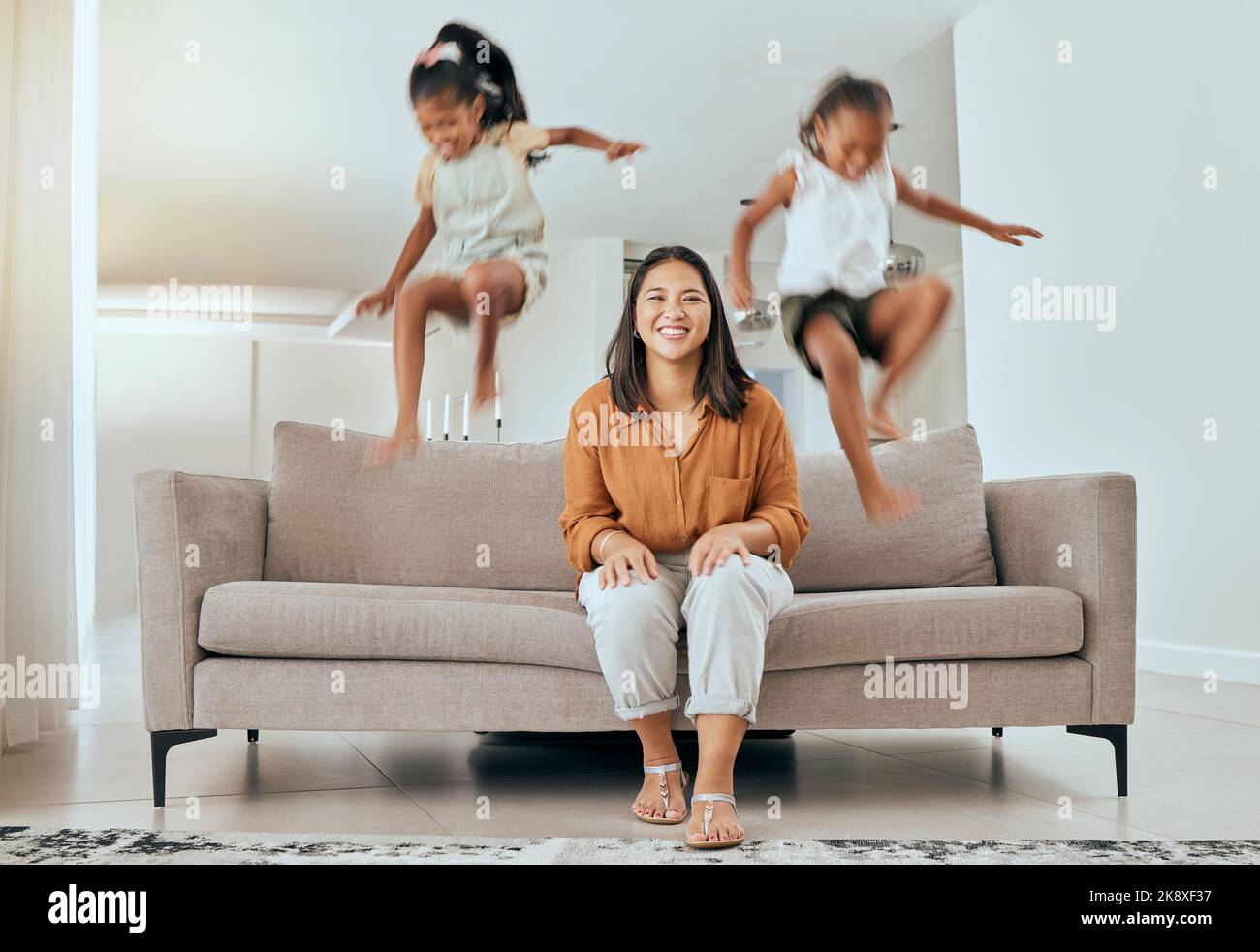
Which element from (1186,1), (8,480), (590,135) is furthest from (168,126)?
(1186,1)

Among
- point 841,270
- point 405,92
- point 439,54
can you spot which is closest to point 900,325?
point 841,270

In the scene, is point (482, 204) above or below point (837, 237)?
above

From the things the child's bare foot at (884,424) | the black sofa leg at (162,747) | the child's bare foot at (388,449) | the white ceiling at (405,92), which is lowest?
the black sofa leg at (162,747)

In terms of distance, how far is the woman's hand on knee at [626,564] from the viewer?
169 cm

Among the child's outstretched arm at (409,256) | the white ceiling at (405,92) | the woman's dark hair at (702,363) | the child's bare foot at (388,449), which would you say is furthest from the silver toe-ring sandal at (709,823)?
Result: the white ceiling at (405,92)

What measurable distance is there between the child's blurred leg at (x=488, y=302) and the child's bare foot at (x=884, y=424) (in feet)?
3.13

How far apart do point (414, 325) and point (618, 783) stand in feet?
4.59

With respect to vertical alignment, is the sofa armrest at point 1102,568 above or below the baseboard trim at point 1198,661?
above

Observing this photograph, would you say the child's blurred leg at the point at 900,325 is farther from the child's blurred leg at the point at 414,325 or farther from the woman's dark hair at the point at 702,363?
the child's blurred leg at the point at 414,325

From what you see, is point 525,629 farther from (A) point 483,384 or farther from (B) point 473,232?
(B) point 473,232

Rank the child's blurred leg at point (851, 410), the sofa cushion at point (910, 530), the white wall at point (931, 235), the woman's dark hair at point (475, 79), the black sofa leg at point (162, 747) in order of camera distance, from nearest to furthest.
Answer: the black sofa leg at point (162, 747) < the sofa cushion at point (910, 530) < the child's blurred leg at point (851, 410) < the white wall at point (931, 235) < the woman's dark hair at point (475, 79)

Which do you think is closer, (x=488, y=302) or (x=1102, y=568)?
(x=1102, y=568)

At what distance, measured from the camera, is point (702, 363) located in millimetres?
1902

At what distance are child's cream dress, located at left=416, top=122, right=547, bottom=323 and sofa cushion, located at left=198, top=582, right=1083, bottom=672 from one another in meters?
1.18
